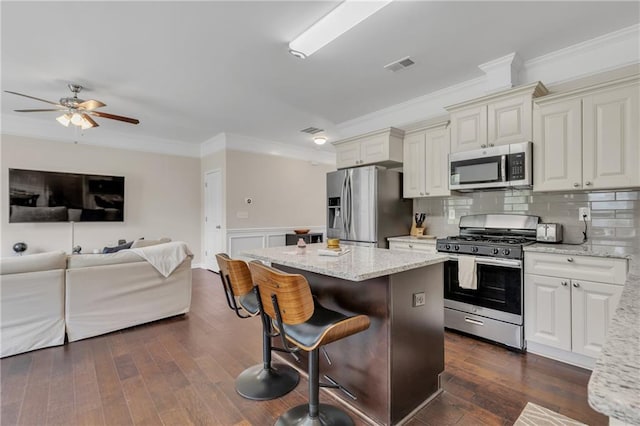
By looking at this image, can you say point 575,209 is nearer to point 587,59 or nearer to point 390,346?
point 587,59

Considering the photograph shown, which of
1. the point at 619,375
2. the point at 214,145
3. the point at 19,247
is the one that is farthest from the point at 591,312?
the point at 19,247

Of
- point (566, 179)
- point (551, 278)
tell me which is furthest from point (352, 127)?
point (551, 278)

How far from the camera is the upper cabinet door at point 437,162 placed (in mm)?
3570

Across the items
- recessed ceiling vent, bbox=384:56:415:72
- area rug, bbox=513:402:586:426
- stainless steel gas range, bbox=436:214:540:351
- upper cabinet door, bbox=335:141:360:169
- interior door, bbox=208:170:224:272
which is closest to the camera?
area rug, bbox=513:402:586:426

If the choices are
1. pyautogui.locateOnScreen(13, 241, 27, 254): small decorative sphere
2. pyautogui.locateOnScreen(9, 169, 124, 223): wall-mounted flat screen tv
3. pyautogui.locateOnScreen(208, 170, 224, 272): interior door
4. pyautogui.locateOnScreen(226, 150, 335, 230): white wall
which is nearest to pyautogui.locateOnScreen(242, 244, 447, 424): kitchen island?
pyautogui.locateOnScreen(226, 150, 335, 230): white wall

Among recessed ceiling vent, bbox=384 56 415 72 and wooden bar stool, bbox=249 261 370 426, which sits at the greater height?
recessed ceiling vent, bbox=384 56 415 72

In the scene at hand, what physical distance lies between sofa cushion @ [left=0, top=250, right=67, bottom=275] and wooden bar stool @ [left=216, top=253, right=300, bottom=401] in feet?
5.73

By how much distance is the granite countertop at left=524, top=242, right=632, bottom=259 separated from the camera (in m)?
2.29

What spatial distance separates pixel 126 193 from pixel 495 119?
6.08 m

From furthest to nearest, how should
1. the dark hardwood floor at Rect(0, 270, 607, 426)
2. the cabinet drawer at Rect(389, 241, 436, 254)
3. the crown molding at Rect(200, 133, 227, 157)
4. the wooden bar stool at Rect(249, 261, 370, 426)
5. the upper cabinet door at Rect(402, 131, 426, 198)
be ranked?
the crown molding at Rect(200, 133, 227, 157) < the upper cabinet door at Rect(402, 131, 426, 198) < the cabinet drawer at Rect(389, 241, 436, 254) < the dark hardwood floor at Rect(0, 270, 607, 426) < the wooden bar stool at Rect(249, 261, 370, 426)

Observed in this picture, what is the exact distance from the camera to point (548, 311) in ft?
8.38

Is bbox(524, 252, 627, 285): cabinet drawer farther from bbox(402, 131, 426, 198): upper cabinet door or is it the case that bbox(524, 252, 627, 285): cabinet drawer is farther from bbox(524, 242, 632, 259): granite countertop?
bbox(402, 131, 426, 198): upper cabinet door

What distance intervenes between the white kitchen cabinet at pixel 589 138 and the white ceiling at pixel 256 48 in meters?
0.58

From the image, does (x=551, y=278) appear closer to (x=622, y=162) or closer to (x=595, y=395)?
(x=622, y=162)
